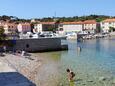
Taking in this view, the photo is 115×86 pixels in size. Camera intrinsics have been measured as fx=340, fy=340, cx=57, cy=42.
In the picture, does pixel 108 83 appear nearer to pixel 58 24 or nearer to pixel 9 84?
pixel 9 84

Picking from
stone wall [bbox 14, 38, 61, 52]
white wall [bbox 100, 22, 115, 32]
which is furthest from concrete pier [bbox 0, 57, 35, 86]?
white wall [bbox 100, 22, 115, 32]

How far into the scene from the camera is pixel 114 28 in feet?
541

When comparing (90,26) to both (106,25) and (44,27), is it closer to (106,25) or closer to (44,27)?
(106,25)

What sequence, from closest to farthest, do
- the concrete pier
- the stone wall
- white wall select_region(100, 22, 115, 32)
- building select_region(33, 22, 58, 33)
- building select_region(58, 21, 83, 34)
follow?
the concrete pier → the stone wall → building select_region(33, 22, 58, 33) → building select_region(58, 21, 83, 34) → white wall select_region(100, 22, 115, 32)

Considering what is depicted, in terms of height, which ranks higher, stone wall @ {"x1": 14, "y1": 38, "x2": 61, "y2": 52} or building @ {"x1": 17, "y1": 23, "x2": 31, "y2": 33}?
stone wall @ {"x1": 14, "y1": 38, "x2": 61, "y2": 52}

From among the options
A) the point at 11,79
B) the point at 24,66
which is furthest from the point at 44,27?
the point at 11,79

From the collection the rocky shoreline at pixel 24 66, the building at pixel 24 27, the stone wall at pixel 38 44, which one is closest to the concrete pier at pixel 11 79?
the rocky shoreline at pixel 24 66

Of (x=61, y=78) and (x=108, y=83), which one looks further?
(x=61, y=78)

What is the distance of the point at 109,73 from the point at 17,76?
10.8 m

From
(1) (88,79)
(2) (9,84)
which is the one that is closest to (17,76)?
(2) (9,84)

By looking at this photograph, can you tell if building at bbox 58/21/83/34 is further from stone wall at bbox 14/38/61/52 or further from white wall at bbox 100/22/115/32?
stone wall at bbox 14/38/61/52

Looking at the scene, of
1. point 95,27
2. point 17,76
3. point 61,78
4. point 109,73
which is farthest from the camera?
point 95,27

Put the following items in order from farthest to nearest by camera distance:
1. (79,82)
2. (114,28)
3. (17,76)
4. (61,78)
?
1. (114,28)
2. (61,78)
3. (79,82)
4. (17,76)

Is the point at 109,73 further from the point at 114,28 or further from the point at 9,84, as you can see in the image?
the point at 114,28
